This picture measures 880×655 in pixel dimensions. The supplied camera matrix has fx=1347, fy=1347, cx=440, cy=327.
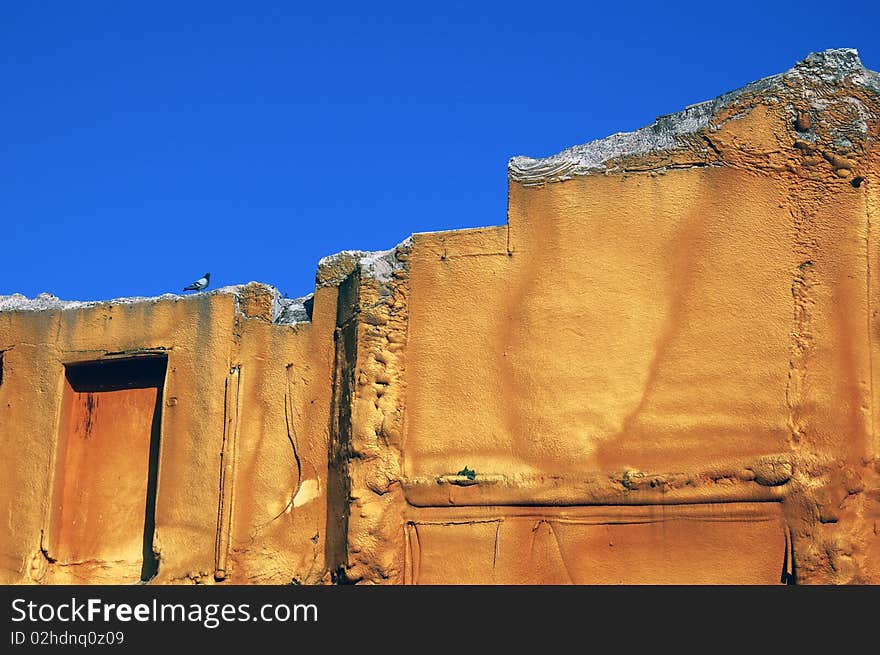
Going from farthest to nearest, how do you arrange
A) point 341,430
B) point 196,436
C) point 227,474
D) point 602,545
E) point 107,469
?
point 107,469
point 196,436
point 227,474
point 341,430
point 602,545

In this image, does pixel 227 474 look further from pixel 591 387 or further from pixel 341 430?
pixel 591 387

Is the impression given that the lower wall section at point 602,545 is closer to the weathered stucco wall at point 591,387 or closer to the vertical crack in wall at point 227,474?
the weathered stucco wall at point 591,387

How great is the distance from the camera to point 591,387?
7.87 m

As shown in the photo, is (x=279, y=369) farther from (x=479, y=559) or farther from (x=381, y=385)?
(x=479, y=559)

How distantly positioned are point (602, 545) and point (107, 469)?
371 centimetres

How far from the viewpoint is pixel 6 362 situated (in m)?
9.60

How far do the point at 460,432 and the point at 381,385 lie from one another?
1.92 ft

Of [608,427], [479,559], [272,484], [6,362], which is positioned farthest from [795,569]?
[6,362]

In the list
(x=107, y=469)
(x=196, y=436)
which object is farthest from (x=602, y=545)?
(x=107, y=469)

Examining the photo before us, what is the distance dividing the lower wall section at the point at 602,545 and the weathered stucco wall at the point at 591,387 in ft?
0.04

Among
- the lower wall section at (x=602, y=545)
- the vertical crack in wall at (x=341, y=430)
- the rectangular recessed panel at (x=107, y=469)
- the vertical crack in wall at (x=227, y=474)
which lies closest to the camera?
the lower wall section at (x=602, y=545)

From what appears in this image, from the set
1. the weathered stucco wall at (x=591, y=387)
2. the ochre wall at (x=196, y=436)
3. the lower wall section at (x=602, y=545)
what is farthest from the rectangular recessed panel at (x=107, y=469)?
the lower wall section at (x=602, y=545)

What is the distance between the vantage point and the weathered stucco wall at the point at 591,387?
7434 millimetres

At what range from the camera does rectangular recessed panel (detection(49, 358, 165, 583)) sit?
9.22 m
